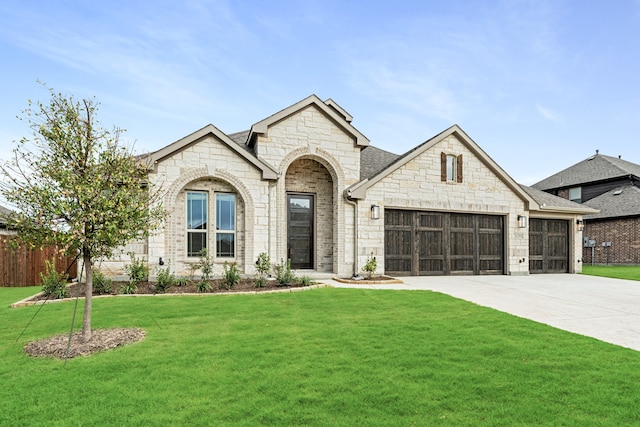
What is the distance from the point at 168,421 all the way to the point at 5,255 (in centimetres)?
1326

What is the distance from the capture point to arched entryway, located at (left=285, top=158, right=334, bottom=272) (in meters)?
12.8

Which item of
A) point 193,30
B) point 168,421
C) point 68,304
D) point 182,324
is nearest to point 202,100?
point 193,30

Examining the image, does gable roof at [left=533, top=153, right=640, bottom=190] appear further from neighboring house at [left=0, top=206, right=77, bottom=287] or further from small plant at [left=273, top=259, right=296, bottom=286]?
neighboring house at [left=0, top=206, right=77, bottom=287]

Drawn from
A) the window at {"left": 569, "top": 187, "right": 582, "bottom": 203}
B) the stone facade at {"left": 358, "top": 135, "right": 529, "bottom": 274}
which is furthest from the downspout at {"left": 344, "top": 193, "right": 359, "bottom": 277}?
the window at {"left": 569, "top": 187, "right": 582, "bottom": 203}

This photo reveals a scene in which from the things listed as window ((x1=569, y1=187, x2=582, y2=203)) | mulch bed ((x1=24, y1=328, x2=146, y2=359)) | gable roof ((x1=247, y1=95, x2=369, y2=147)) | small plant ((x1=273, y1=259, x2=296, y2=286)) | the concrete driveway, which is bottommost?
the concrete driveway

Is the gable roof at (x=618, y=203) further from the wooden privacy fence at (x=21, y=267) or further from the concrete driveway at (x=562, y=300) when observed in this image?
the wooden privacy fence at (x=21, y=267)

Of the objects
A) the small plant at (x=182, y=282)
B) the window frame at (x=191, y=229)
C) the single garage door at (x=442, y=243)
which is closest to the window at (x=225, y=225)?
the window frame at (x=191, y=229)

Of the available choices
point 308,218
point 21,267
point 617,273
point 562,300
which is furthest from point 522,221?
point 21,267

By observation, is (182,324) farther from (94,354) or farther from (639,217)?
(639,217)

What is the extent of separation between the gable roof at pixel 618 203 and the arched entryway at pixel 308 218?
21.2 m

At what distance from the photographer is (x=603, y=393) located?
3408 millimetres

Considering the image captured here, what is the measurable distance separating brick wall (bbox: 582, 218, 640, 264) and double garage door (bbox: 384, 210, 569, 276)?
41.2ft

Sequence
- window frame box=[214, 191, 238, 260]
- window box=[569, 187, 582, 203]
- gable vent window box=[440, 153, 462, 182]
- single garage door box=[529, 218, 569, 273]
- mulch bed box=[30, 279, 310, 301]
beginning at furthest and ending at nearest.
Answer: window box=[569, 187, 582, 203] → single garage door box=[529, 218, 569, 273] → gable vent window box=[440, 153, 462, 182] → window frame box=[214, 191, 238, 260] → mulch bed box=[30, 279, 310, 301]

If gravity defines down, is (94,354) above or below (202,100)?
below
